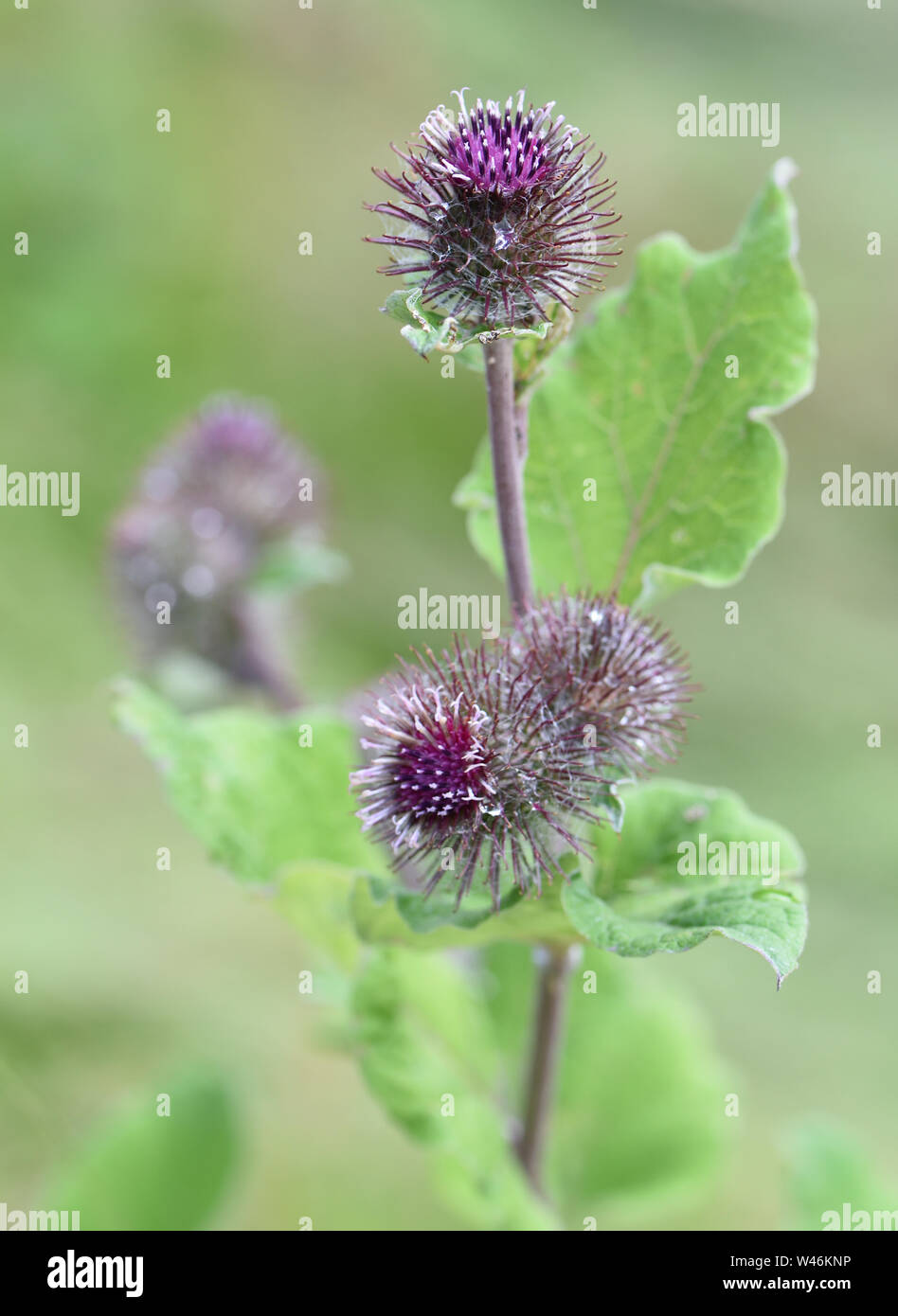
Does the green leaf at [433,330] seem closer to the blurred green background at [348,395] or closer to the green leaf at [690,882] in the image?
the green leaf at [690,882]

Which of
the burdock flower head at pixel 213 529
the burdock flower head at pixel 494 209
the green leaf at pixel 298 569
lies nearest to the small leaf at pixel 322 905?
the burdock flower head at pixel 494 209

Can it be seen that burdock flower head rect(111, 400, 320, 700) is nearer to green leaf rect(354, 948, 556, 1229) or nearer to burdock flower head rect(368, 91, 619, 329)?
green leaf rect(354, 948, 556, 1229)

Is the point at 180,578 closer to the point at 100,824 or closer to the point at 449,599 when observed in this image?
the point at 100,824

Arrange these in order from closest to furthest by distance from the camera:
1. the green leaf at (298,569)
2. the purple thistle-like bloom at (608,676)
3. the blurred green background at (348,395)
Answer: the purple thistle-like bloom at (608,676)
the green leaf at (298,569)
the blurred green background at (348,395)

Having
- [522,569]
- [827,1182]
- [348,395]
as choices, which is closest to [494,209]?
[522,569]

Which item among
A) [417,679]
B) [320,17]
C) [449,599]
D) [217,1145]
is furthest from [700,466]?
[320,17]

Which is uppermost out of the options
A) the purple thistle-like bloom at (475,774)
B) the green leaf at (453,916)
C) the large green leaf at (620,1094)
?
the purple thistle-like bloom at (475,774)

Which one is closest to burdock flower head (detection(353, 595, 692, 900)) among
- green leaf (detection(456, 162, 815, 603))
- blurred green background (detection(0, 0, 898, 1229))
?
green leaf (detection(456, 162, 815, 603))
